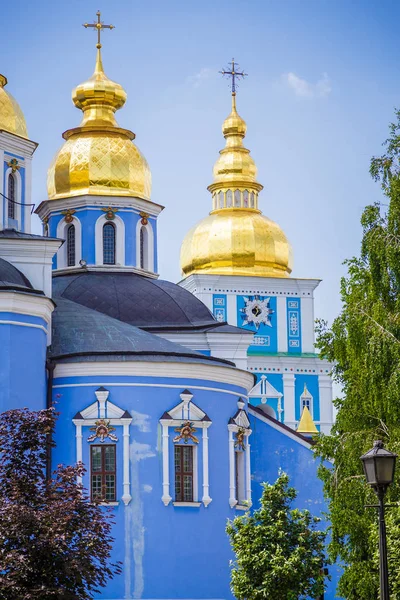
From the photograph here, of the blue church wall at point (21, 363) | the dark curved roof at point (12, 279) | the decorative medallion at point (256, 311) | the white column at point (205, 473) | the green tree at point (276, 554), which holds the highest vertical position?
the decorative medallion at point (256, 311)

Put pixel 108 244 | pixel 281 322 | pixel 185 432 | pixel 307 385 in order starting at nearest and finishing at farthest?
pixel 185 432, pixel 108 244, pixel 307 385, pixel 281 322

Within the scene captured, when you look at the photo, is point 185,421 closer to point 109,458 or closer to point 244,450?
point 109,458

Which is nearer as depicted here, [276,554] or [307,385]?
[276,554]

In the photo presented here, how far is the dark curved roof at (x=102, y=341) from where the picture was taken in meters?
32.1

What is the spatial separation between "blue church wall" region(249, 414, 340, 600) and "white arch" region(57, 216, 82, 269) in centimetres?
756

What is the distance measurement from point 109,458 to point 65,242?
35.3ft

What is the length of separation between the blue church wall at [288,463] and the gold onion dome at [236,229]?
2647cm

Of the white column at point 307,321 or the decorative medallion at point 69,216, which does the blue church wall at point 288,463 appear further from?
the white column at point 307,321

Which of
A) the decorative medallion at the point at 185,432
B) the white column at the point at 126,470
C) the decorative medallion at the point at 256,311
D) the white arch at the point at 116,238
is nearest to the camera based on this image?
the white column at the point at 126,470

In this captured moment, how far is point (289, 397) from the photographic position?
2427 inches

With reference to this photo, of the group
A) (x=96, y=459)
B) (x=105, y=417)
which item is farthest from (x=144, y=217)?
(x=96, y=459)

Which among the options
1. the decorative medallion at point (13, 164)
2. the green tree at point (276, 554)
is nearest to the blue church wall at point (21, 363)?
the green tree at point (276, 554)

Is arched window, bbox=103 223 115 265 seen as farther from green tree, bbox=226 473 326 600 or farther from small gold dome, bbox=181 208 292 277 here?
small gold dome, bbox=181 208 292 277

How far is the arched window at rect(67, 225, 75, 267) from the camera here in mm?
40812
